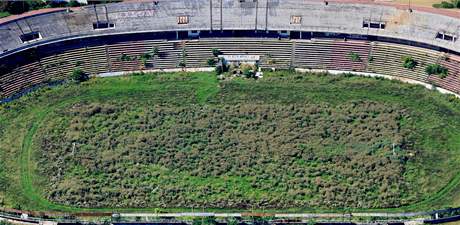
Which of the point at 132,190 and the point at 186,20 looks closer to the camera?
the point at 132,190

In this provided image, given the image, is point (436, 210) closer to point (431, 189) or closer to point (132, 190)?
point (431, 189)

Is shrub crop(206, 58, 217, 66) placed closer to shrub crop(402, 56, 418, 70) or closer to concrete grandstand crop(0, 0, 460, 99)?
concrete grandstand crop(0, 0, 460, 99)

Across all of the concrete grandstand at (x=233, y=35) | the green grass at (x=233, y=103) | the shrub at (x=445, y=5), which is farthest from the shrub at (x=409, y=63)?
the shrub at (x=445, y=5)

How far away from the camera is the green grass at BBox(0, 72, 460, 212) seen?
73.9 m

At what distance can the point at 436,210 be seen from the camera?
69562 millimetres

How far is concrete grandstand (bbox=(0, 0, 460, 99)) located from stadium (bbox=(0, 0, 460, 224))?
0.18 metres

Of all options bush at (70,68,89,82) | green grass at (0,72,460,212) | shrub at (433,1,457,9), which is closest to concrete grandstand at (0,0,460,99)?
bush at (70,68,89,82)

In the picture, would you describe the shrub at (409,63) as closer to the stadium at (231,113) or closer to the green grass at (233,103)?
the stadium at (231,113)

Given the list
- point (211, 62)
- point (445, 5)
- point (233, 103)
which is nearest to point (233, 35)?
point (211, 62)

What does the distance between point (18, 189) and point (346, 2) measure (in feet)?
151

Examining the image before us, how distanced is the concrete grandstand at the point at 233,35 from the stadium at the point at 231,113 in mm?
179

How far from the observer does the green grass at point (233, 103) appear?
7388 centimetres

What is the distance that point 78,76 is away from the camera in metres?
88.4

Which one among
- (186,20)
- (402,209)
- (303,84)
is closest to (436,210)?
(402,209)
